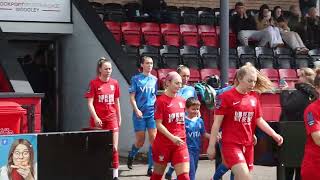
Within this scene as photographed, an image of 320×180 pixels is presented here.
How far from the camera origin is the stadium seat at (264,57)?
16766mm

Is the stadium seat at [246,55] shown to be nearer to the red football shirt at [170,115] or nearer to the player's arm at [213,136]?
the red football shirt at [170,115]

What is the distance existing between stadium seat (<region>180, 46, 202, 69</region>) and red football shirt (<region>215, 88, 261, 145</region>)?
796cm

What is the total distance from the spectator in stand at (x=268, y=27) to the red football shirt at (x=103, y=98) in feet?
28.1

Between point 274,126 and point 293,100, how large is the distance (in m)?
0.70

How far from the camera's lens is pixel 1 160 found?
7.29m

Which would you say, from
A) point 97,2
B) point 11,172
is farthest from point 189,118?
Answer: point 97,2

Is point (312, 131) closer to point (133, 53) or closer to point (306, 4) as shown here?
point (133, 53)

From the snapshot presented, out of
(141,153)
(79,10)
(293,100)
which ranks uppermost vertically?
(79,10)

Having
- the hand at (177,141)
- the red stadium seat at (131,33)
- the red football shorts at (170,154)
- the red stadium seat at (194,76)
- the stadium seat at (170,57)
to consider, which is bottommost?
the red football shorts at (170,154)

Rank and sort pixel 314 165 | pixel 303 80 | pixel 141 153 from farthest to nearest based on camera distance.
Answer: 1. pixel 141 153
2. pixel 303 80
3. pixel 314 165

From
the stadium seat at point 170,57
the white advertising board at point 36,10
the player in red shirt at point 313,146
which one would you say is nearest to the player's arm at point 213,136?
the player in red shirt at point 313,146

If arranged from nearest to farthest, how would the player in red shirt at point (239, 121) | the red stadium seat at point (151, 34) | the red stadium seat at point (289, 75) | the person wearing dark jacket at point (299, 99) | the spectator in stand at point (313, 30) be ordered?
the player in red shirt at point (239, 121) → the person wearing dark jacket at point (299, 99) → the red stadium seat at point (289, 75) → the red stadium seat at point (151, 34) → the spectator in stand at point (313, 30)

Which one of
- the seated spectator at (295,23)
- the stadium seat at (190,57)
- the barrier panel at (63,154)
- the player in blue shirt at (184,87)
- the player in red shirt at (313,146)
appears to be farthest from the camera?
the seated spectator at (295,23)

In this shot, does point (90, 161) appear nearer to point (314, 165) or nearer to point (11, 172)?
point (11, 172)
